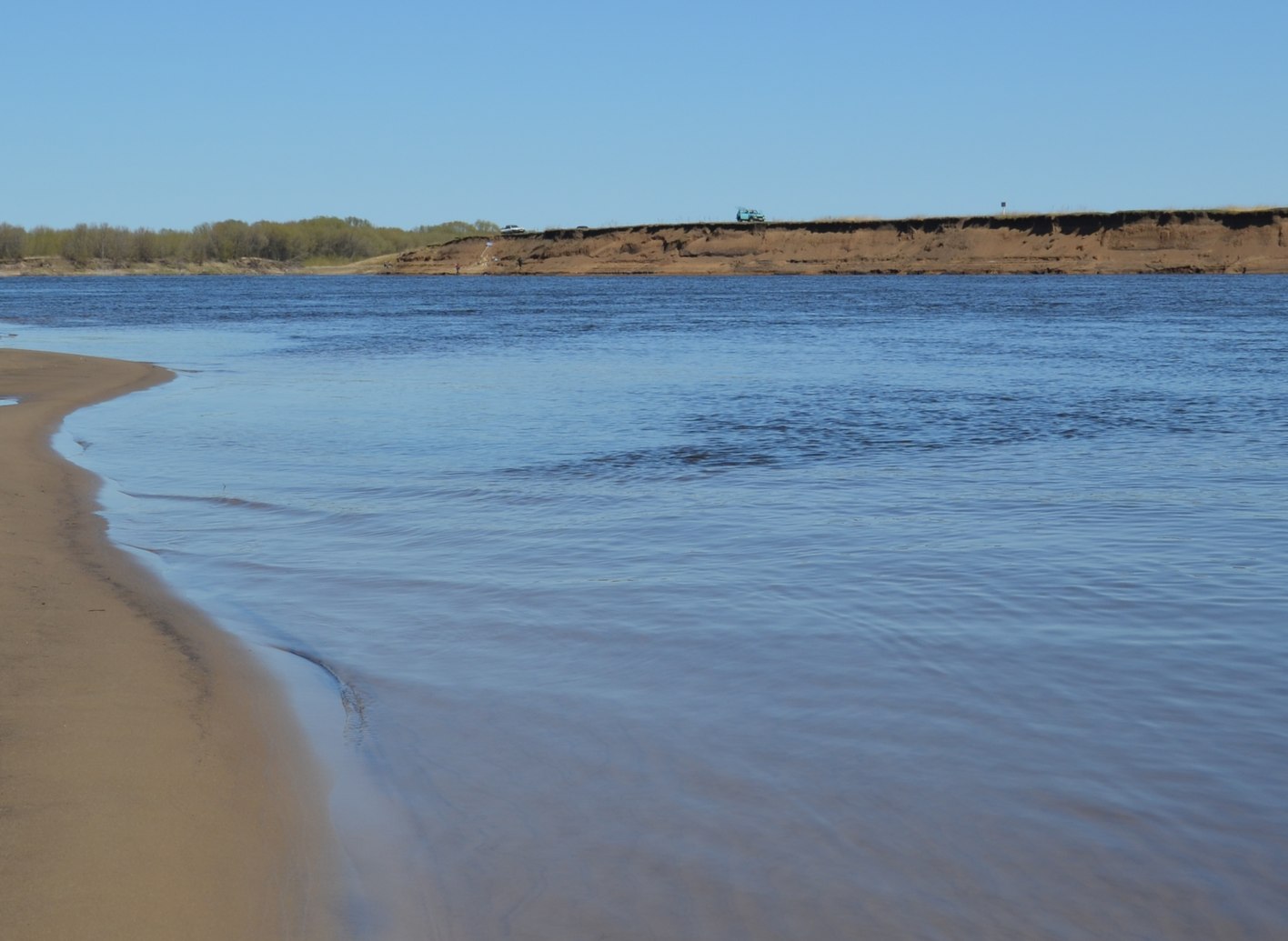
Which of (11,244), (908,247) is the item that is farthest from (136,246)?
(908,247)

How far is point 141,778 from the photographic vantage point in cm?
459

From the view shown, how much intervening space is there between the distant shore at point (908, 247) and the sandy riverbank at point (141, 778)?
93.6m

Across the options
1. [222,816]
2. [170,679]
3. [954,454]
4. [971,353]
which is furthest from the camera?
[971,353]

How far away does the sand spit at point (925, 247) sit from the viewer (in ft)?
300

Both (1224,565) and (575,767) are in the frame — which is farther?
(1224,565)

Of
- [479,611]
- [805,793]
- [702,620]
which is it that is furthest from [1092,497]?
[805,793]

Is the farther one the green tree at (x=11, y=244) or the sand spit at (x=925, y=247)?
the green tree at (x=11, y=244)

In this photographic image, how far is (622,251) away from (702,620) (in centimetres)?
11840

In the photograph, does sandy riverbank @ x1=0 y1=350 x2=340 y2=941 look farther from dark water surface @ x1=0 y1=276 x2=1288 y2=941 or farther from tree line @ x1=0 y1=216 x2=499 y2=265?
tree line @ x1=0 y1=216 x2=499 y2=265

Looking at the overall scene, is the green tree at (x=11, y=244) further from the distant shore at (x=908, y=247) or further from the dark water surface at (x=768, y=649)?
the dark water surface at (x=768, y=649)

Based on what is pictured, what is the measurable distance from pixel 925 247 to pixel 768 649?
104 m

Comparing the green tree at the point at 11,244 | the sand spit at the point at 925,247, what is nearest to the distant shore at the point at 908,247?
the sand spit at the point at 925,247

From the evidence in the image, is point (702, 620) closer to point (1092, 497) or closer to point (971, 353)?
point (1092, 497)

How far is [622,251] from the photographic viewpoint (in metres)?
123
